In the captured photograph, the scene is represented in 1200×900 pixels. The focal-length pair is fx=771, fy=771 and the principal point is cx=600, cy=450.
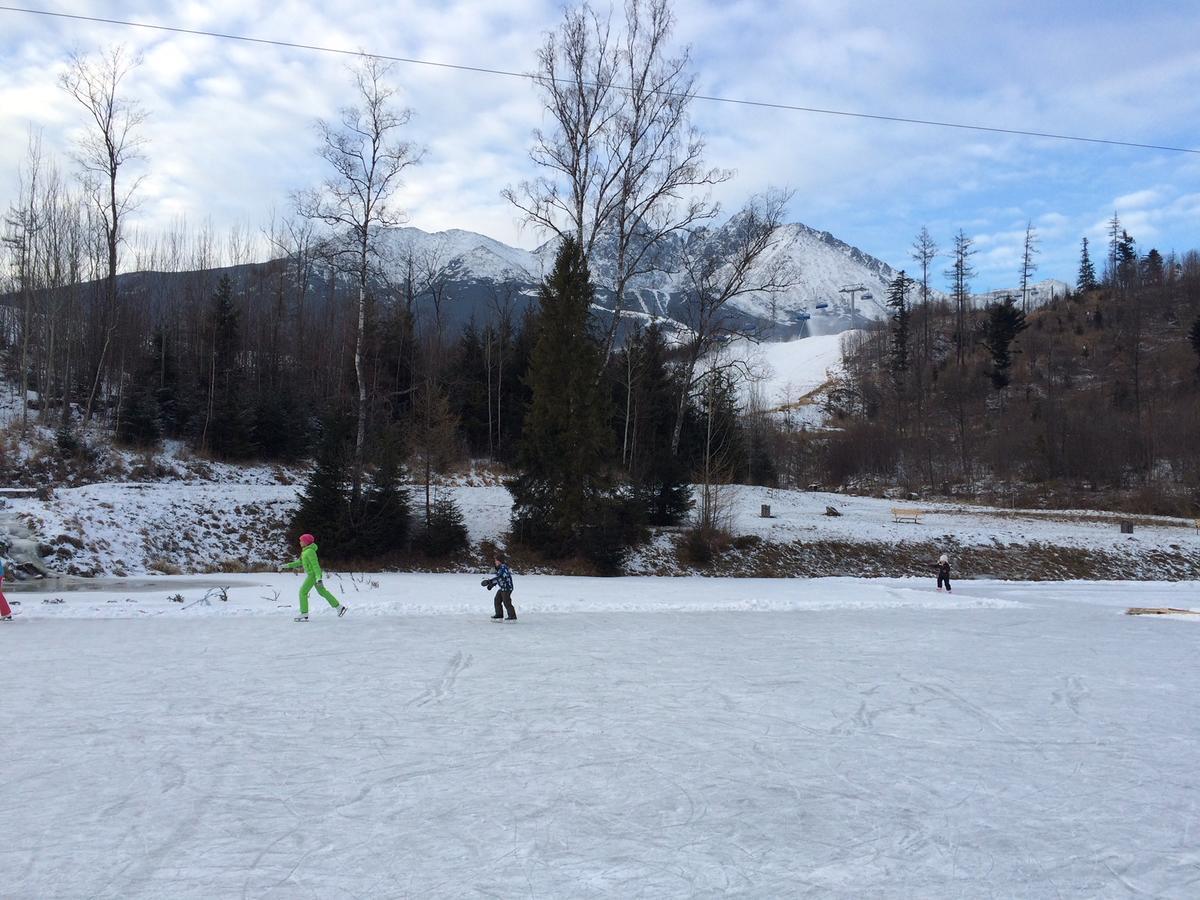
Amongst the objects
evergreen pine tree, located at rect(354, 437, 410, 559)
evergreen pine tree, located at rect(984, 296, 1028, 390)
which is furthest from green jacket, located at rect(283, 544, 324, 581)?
evergreen pine tree, located at rect(984, 296, 1028, 390)

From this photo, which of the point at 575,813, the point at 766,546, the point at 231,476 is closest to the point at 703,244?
the point at 766,546

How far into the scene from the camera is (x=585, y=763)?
6.85m

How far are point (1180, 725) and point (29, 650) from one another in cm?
1501

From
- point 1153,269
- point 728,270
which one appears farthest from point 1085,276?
point 728,270

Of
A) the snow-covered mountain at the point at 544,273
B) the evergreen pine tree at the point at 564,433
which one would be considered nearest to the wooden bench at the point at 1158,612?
the evergreen pine tree at the point at 564,433

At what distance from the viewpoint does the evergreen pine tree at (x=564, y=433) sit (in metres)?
27.1

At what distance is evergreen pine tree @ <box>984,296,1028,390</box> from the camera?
71.8 meters

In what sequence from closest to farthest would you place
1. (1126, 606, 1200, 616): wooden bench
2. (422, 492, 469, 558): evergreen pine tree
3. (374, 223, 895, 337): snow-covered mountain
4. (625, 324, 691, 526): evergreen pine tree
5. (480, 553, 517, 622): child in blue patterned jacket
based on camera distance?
(480, 553, 517, 622): child in blue patterned jacket
(1126, 606, 1200, 616): wooden bench
(422, 492, 469, 558): evergreen pine tree
(625, 324, 691, 526): evergreen pine tree
(374, 223, 895, 337): snow-covered mountain

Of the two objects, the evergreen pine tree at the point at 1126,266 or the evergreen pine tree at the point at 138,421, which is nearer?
the evergreen pine tree at the point at 138,421

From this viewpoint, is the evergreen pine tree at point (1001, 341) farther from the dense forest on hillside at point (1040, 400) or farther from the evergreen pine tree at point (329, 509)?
the evergreen pine tree at point (329, 509)

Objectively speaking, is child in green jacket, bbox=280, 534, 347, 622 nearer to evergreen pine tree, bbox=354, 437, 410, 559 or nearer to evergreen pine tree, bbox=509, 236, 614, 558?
evergreen pine tree, bbox=354, 437, 410, 559

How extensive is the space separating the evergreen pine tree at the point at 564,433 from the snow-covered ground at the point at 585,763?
13.2m

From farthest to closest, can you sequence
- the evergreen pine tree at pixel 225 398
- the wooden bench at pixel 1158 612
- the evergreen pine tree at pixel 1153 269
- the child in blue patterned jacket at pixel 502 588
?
the evergreen pine tree at pixel 1153 269 < the evergreen pine tree at pixel 225 398 < the wooden bench at pixel 1158 612 < the child in blue patterned jacket at pixel 502 588

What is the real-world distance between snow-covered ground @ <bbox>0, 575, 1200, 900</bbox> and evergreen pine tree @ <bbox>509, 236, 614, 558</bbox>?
43.4 feet
